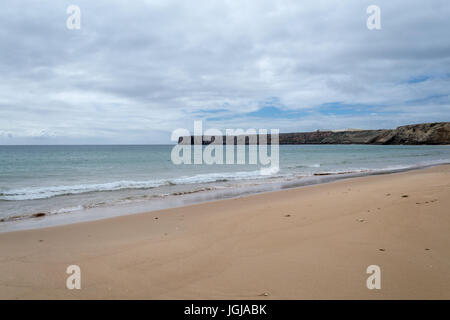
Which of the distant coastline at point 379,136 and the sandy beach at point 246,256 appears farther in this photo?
the distant coastline at point 379,136

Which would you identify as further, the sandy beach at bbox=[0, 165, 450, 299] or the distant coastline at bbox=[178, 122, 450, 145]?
the distant coastline at bbox=[178, 122, 450, 145]

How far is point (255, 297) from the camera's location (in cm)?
286

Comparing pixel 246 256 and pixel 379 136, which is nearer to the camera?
pixel 246 256

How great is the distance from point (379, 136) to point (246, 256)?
141 meters

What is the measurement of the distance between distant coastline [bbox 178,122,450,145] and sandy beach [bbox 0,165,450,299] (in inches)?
4441

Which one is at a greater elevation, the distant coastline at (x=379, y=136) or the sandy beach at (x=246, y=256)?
the distant coastline at (x=379, y=136)

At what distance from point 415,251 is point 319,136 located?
170m

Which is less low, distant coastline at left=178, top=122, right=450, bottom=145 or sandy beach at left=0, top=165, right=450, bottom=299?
distant coastline at left=178, top=122, right=450, bottom=145

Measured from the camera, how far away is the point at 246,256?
13.1 feet

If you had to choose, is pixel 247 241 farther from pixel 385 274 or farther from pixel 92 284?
pixel 92 284

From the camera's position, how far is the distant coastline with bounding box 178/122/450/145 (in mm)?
95363

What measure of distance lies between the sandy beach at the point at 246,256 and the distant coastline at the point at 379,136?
112795 millimetres

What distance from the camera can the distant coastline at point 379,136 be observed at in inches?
3754

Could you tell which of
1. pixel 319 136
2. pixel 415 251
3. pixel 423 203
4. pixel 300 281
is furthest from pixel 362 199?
pixel 319 136
